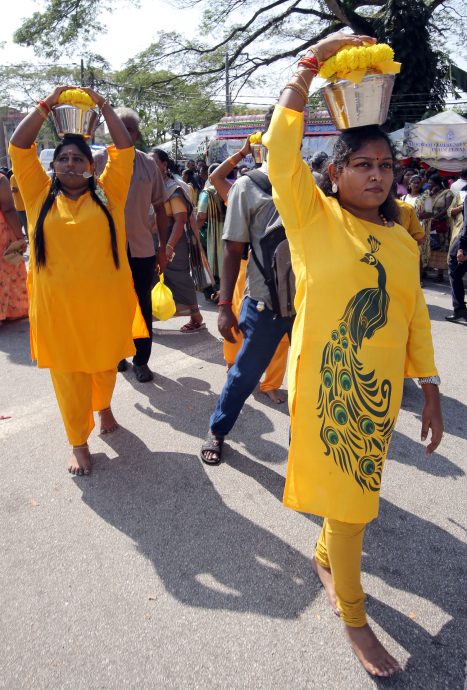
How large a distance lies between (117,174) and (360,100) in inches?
64.2

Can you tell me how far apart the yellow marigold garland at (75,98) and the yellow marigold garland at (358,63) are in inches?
55.8

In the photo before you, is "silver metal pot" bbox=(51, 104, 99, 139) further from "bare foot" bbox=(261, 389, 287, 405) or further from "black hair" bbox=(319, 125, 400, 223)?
"bare foot" bbox=(261, 389, 287, 405)

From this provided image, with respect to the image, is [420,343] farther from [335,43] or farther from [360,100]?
[335,43]

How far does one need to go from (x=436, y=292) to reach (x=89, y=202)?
6.39 metres

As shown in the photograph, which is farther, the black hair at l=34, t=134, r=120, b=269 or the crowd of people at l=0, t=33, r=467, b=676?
the black hair at l=34, t=134, r=120, b=269

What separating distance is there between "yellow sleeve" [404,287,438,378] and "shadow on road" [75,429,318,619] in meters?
0.98

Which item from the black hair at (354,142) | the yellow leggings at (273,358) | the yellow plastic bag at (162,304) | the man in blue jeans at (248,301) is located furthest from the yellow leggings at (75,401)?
the black hair at (354,142)

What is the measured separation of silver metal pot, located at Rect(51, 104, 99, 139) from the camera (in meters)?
2.62

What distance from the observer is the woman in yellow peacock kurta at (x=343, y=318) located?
5.45ft

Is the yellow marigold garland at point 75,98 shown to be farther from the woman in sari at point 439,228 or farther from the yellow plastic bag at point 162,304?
the woman in sari at point 439,228

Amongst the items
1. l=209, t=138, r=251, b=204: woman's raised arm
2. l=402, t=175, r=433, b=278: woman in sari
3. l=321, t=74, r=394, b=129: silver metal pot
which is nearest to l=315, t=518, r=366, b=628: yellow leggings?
l=321, t=74, r=394, b=129: silver metal pot

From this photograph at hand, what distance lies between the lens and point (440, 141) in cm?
1266

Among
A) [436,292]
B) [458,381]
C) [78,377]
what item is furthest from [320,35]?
[78,377]

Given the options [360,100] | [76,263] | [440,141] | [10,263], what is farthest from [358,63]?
[440,141]
